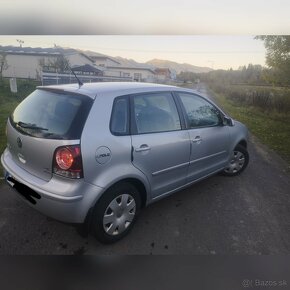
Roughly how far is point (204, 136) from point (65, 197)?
81.7 inches

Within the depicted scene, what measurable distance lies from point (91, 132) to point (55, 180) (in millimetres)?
558

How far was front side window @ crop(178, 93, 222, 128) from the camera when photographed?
11.7ft

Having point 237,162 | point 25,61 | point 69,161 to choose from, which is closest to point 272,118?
point 237,162

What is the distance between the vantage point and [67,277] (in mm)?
2240

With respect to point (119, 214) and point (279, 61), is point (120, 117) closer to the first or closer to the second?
point (119, 214)

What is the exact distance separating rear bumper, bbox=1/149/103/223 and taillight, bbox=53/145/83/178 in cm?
6

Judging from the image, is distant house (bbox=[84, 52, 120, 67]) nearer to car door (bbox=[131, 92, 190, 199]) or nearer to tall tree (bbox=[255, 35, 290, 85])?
tall tree (bbox=[255, 35, 290, 85])

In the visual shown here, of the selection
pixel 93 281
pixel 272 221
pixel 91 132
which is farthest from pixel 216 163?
pixel 93 281

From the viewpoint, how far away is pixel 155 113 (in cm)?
316

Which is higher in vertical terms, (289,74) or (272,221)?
(289,74)

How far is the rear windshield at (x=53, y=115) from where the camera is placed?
2482 millimetres

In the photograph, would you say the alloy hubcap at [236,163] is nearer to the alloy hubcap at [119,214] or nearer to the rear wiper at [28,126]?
the alloy hubcap at [119,214]

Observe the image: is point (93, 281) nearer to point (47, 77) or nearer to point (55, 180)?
point (55, 180)

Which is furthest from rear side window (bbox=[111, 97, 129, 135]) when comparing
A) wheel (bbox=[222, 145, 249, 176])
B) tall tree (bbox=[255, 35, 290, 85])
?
tall tree (bbox=[255, 35, 290, 85])
